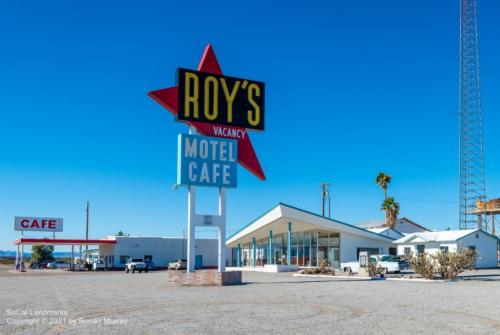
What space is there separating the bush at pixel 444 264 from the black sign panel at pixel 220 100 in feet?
40.0

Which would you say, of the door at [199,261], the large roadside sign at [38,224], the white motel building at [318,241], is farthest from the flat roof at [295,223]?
the large roadside sign at [38,224]

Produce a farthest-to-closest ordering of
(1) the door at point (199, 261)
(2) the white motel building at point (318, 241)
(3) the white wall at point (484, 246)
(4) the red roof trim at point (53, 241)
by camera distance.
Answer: (1) the door at point (199, 261), (4) the red roof trim at point (53, 241), (2) the white motel building at point (318, 241), (3) the white wall at point (484, 246)

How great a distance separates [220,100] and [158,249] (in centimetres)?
4664

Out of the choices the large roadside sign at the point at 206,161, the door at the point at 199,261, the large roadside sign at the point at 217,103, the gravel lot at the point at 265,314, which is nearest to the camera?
the gravel lot at the point at 265,314

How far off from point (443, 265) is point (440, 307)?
16389 mm

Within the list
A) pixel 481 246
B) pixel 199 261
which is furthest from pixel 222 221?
pixel 199 261

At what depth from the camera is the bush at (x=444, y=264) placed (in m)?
31.6

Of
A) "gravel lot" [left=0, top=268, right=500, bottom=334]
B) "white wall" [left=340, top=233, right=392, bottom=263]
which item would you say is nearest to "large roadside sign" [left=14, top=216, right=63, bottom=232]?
"white wall" [left=340, top=233, right=392, bottom=263]

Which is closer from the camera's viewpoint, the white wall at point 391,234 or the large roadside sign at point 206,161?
the large roadside sign at point 206,161

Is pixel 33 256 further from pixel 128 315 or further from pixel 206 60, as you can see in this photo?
pixel 128 315

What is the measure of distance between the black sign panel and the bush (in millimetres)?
12206

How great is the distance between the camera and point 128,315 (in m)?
15.1

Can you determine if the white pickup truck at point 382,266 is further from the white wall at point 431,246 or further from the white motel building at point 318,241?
the white wall at point 431,246

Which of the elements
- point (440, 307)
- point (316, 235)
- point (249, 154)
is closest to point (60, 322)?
point (440, 307)
